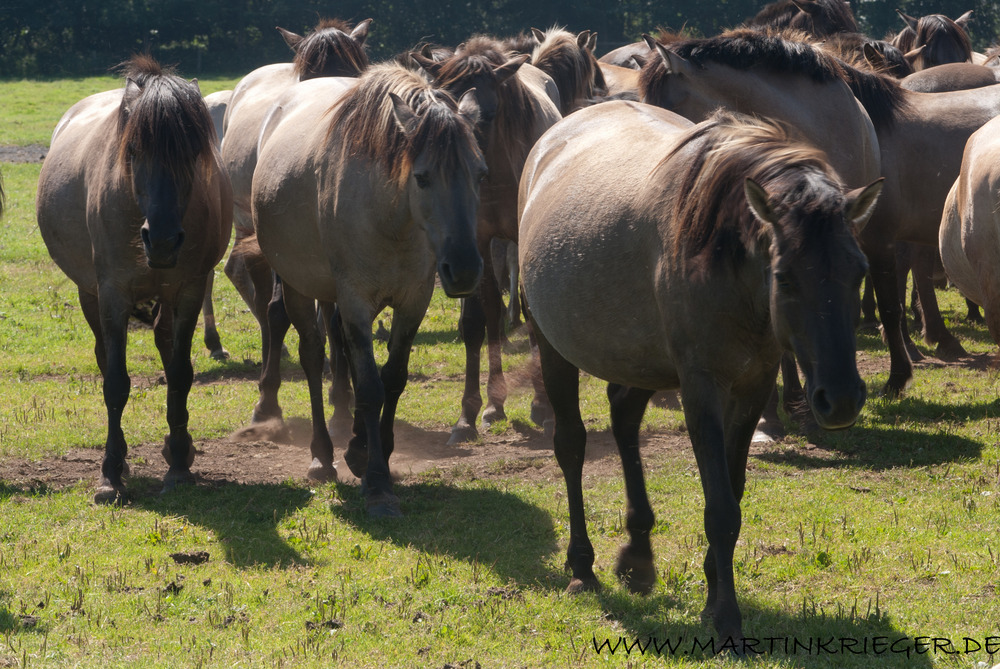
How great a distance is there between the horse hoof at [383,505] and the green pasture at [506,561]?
10cm

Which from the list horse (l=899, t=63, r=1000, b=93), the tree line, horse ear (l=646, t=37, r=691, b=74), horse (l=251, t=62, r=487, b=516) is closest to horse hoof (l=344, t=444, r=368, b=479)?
horse (l=251, t=62, r=487, b=516)

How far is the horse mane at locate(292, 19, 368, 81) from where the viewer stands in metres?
8.88

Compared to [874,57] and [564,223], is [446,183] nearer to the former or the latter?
[564,223]

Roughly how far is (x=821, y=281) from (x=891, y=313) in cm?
531

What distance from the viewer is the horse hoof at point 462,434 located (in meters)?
7.54

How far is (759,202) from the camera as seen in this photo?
3.36 m

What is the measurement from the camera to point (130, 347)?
33.5 feet

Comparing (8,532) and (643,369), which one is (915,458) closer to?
(643,369)

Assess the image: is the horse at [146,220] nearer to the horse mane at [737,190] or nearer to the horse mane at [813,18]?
the horse mane at [737,190]

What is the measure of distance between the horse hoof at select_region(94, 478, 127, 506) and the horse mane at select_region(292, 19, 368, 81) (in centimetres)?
418

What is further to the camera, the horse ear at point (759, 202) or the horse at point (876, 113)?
the horse at point (876, 113)

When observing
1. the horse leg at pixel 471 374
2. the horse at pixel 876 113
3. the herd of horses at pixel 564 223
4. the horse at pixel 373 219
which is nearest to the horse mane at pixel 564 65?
the herd of horses at pixel 564 223

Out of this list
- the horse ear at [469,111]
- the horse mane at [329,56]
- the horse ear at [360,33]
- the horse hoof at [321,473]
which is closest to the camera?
the horse ear at [469,111]

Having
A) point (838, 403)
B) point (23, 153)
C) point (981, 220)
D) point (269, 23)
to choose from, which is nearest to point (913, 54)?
point (981, 220)
